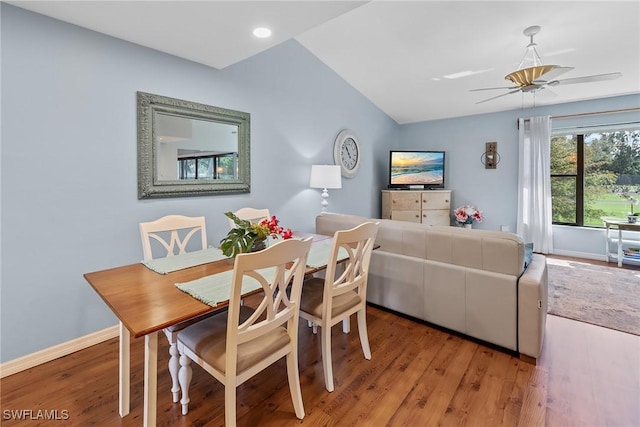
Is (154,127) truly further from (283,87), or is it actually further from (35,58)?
(283,87)

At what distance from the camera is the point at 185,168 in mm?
2738

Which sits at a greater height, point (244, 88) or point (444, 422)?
point (244, 88)


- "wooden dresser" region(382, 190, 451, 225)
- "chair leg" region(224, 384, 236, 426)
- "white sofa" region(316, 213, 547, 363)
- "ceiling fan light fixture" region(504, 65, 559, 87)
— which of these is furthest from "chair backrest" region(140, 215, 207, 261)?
"wooden dresser" region(382, 190, 451, 225)

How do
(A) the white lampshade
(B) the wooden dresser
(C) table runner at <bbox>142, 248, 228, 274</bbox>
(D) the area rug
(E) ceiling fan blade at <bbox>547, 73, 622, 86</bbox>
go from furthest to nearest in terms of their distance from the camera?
(B) the wooden dresser
(A) the white lampshade
(D) the area rug
(E) ceiling fan blade at <bbox>547, 73, 622, 86</bbox>
(C) table runner at <bbox>142, 248, 228, 274</bbox>

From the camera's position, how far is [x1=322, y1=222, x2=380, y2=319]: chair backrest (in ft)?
5.55

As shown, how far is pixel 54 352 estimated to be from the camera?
210 cm

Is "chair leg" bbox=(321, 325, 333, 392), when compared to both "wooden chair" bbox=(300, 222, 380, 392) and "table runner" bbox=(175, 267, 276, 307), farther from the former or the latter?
"table runner" bbox=(175, 267, 276, 307)

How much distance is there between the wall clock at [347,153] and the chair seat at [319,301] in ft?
8.77

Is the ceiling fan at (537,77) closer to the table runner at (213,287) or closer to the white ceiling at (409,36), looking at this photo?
the white ceiling at (409,36)

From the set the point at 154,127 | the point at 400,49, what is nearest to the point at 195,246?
the point at 154,127

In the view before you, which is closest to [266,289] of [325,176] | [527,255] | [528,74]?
[527,255]

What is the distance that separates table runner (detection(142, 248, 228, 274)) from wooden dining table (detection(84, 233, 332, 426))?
4cm

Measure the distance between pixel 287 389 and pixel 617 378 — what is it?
2.03 metres

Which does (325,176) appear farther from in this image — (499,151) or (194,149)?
(499,151)
